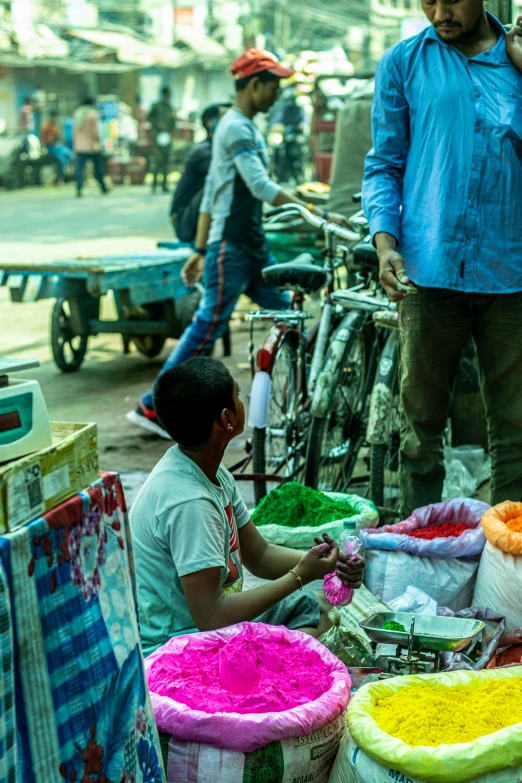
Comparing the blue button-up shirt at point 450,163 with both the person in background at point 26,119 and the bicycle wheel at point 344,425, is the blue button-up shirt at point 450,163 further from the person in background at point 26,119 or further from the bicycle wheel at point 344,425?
the person in background at point 26,119

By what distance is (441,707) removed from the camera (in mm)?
2125

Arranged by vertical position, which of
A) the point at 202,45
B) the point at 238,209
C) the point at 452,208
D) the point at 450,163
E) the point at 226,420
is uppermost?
the point at 202,45

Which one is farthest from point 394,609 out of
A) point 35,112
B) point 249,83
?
point 35,112

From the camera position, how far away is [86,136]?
19672 millimetres

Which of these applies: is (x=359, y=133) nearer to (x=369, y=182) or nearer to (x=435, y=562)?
(x=369, y=182)

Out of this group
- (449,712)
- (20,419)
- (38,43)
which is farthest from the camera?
(38,43)

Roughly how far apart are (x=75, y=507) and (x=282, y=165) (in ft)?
58.0

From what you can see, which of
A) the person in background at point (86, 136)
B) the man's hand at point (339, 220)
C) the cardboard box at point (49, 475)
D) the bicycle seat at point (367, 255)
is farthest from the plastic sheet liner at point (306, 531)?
the person in background at point (86, 136)

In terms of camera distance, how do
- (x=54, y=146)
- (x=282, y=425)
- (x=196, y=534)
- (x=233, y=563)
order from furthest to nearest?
(x=54, y=146) < (x=282, y=425) < (x=233, y=563) < (x=196, y=534)

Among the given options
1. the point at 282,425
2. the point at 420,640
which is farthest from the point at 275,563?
the point at 282,425

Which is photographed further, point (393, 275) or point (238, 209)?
point (238, 209)

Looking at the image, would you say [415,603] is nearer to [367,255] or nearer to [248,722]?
[248,722]

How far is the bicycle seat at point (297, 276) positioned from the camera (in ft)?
14.3

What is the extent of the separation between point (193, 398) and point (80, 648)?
0.83 meters
